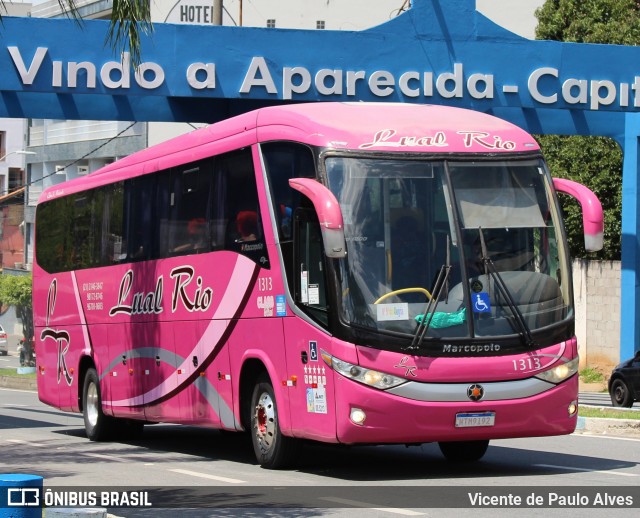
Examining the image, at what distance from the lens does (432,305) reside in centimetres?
1256

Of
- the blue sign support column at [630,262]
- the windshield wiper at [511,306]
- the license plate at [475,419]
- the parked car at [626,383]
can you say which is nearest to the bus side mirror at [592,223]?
the windshield wiper at [511,306]

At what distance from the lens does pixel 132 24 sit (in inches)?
454

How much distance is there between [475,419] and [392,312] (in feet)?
4.15

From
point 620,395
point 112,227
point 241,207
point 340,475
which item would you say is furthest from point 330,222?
point 620,395

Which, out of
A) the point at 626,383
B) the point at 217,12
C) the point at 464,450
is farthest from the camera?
the point at 217,12

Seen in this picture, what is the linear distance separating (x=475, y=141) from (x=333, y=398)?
2962mm

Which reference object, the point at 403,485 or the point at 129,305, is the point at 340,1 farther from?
the point at 403,485

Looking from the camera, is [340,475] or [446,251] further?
[340,475]

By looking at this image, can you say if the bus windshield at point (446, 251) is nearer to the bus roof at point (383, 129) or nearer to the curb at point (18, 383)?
the bus roof at point (383, 129)

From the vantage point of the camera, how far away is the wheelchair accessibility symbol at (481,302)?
12.7m

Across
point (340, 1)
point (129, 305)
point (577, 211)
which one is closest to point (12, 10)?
point (340, 1)

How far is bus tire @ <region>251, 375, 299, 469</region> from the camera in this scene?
13.7 metres

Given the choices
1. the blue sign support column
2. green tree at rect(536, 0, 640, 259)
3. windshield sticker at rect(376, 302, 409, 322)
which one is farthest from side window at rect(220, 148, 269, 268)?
green tree at rect(536, 0, 640, 259)

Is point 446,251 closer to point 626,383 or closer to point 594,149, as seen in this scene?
point 626,383
